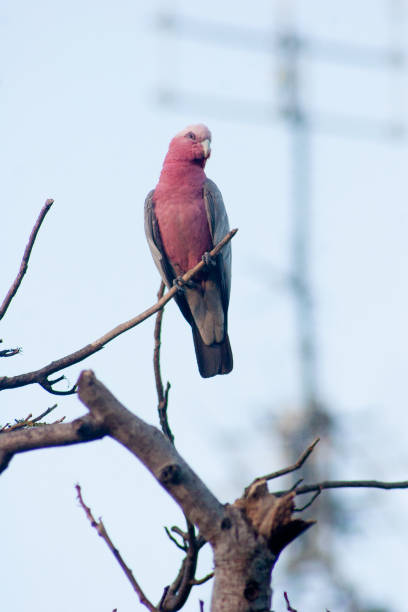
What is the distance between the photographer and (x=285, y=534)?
107 inches

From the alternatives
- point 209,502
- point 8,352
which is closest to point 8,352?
point 8,352

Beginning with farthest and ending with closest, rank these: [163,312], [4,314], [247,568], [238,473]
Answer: [238,473]
[163,312]
[4,314]
[247,568]

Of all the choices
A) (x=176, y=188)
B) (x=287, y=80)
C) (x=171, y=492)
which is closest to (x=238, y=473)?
(x=287, y=80)

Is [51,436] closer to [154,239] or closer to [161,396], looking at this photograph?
[161,396]

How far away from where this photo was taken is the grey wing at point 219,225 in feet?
21.2

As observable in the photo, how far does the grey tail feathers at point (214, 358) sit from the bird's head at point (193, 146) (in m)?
1.36

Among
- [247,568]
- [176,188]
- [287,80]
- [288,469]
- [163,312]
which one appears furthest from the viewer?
[287,80]

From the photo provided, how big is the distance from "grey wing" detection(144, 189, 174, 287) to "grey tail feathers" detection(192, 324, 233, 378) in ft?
2.05

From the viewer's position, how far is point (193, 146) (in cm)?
677

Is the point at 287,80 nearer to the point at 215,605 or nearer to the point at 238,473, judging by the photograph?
the point at 238,473

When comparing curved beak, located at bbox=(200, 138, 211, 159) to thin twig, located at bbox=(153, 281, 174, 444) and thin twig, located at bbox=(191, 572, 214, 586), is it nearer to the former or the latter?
thin twig, located at bbox=(153, 281, 174, 444)

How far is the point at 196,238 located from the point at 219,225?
0.63 feet

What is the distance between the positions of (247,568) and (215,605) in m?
0.15

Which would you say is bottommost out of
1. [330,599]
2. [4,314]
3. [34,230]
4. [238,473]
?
[4,314]
